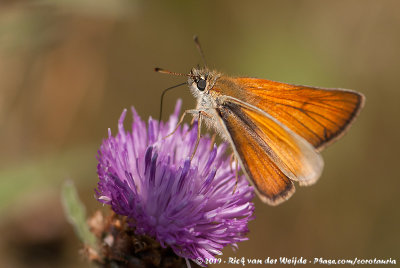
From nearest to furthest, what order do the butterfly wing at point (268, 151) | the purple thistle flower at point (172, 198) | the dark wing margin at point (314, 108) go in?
the purple thistle flower at point (172, 198)
the butterfly wing at point (268, 151)
the dark wing margin at point (314, 108)

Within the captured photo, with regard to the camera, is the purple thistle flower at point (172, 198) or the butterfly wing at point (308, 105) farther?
the butterfly wing at point (308, 105)

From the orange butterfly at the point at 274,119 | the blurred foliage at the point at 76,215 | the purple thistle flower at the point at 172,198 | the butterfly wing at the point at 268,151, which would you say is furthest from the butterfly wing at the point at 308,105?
the blurred foliage at the point at 76,215

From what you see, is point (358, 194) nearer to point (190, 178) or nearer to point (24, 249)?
point (190, 178)

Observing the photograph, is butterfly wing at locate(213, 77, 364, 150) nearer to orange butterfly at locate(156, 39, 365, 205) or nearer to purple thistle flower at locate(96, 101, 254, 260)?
orange butterfly at locate(156, 39, 365, 205)

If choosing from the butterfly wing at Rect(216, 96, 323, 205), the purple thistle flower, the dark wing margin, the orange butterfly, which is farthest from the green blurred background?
the dark wing margin

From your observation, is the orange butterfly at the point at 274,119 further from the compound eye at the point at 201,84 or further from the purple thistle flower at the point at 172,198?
the purple thistle flower at the point at 172,198

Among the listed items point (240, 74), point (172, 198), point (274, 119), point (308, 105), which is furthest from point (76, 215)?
point (240, 74)
